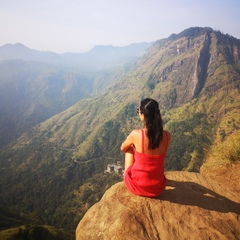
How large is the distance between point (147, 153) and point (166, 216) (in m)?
1.54

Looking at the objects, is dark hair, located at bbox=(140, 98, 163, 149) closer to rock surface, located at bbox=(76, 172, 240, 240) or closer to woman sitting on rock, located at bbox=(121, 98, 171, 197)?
woman sitting on rock, located at bbox=(121, 98, 171, 197)

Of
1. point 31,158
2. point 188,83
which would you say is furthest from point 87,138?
point 188,83

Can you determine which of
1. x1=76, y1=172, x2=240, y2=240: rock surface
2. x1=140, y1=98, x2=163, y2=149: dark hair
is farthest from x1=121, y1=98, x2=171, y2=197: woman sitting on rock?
x1=76, y1=172, x2=240, y2=240: rock surface

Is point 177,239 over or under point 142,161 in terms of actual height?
under

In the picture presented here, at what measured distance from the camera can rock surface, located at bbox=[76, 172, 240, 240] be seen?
4.54m

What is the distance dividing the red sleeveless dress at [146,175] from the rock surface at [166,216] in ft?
0.76

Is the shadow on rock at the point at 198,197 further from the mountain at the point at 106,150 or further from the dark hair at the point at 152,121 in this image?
the mountain at the point at 106,150

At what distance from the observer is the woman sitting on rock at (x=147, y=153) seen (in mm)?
5027

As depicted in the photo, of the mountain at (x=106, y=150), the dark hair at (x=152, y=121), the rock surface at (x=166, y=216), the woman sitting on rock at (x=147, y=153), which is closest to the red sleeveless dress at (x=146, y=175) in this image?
the woman sitting on rock at (x=147, y=153)

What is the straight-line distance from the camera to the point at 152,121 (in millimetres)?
5035

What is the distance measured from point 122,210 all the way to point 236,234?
2.53 metres

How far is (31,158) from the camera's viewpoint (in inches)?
7052

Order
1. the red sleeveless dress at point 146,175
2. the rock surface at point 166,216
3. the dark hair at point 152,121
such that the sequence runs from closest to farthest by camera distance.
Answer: the rock surface at point 166,216 → the dark hair at point 152,121 → the red sleeveless dress at point 146,175

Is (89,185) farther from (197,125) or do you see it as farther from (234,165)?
(234,165)
